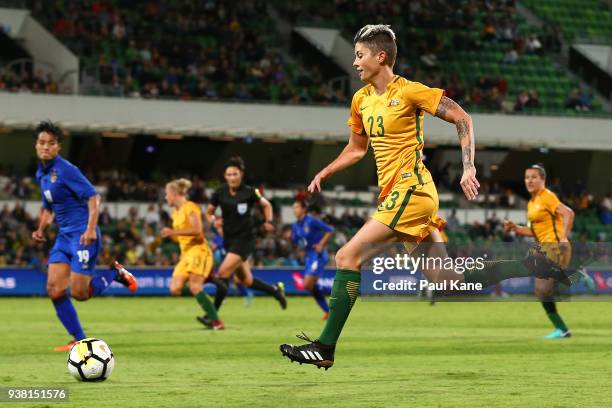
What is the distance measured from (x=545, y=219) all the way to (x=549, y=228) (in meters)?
0.13

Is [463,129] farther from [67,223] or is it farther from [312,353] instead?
[67,223]

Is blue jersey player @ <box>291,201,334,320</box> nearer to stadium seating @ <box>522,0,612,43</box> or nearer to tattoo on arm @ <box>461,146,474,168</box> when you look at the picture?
tattoo on arm @ <box>461,146,474,168</box>

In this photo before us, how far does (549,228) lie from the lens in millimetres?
15258

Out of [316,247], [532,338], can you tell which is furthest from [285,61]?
[532,338]

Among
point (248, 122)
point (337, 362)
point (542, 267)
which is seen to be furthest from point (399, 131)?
point (248, 122)

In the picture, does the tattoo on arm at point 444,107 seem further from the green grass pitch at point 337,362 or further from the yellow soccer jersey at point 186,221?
the yellow soccer jersey at point 186,221

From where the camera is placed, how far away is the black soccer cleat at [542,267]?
38.3 ft

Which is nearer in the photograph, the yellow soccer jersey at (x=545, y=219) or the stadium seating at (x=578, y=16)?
the yellow soccer jersey at (x=545, y=219)

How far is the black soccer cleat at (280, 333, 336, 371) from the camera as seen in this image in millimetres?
8375

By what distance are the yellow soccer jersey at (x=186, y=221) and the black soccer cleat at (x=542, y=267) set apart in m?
6.19

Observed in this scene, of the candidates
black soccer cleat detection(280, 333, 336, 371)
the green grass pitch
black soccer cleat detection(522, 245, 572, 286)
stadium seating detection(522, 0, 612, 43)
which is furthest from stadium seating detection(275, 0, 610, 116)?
black soccer cleat detection(280, 333, 336, 371)

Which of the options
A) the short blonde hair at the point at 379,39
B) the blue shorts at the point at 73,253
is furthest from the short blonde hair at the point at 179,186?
the short blonde hair at the point at 379,39

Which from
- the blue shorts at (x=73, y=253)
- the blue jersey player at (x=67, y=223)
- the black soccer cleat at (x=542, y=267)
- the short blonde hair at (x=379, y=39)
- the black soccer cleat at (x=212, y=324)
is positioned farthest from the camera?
the black soccer cleat at (x=212, y=324)

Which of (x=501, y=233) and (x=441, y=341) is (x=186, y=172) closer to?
(x=501, y=233)
